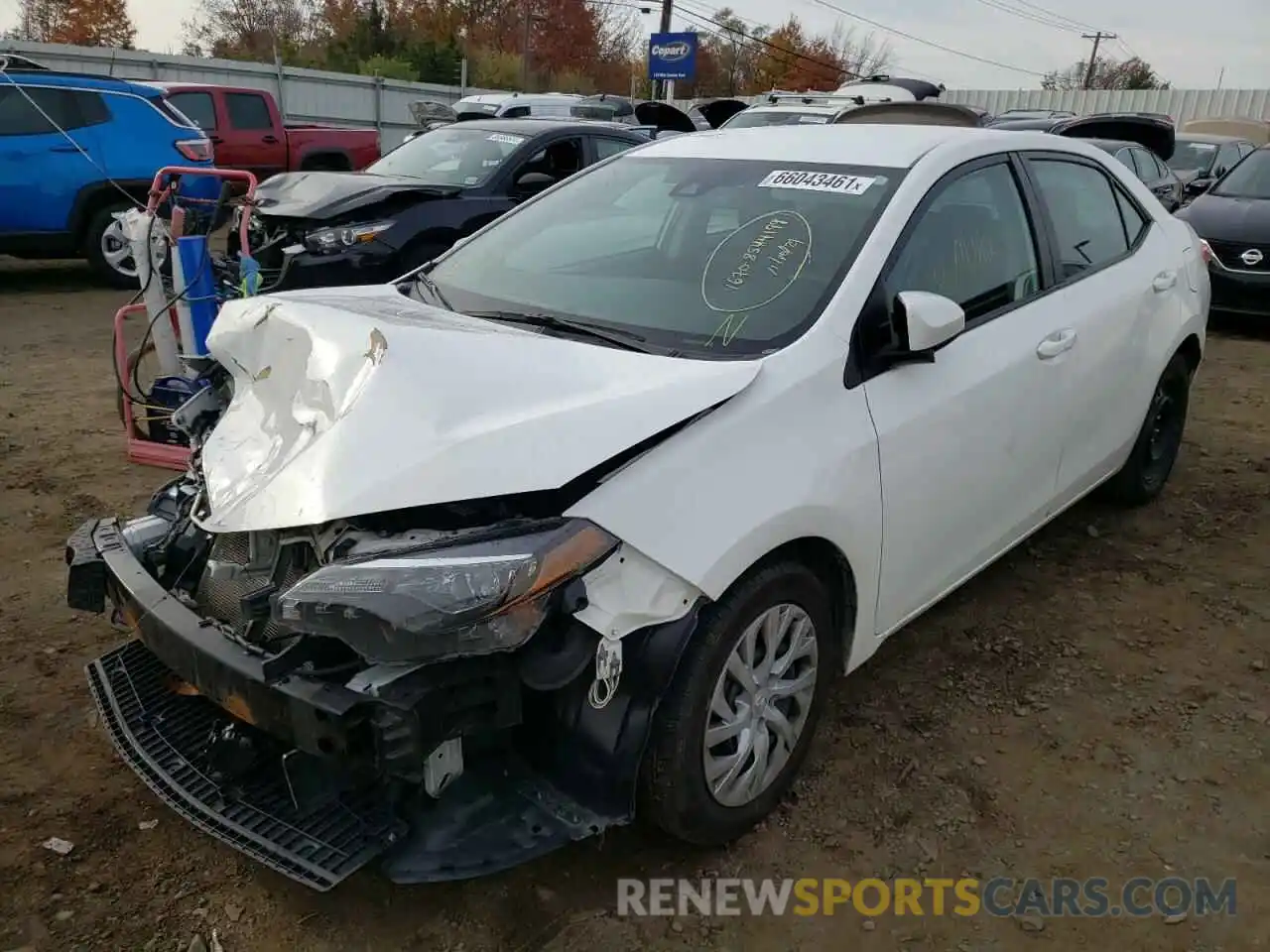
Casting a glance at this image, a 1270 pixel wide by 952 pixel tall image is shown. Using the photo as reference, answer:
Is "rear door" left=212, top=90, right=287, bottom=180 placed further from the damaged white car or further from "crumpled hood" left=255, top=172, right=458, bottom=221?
the damaged white car

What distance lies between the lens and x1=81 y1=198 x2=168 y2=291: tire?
9.57 meters

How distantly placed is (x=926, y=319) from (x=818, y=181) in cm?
73

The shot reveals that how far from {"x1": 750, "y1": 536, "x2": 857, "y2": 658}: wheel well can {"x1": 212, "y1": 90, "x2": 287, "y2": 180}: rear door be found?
528 inches

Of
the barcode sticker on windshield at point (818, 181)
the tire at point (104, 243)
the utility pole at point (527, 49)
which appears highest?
the utility pole at point (527, 49)

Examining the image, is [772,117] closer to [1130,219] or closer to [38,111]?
[38,111]

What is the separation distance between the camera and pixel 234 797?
221 cm

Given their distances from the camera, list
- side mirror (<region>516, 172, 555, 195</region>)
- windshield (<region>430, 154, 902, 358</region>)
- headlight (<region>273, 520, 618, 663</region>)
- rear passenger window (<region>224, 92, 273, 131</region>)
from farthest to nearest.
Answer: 1. rear passenger window (<region>224, 92, 273, 131</region>)
2. side mirror (<region>516, 172, 555, 195</region>)
3. windshield (<region>430, 154, 902, 358</region>)
4. headlight (<region>273, 520, 618, 663</region>)

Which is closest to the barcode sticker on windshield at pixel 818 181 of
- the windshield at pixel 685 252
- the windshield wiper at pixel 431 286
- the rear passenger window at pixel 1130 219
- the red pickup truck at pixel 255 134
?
the windshield at pixel 685 252

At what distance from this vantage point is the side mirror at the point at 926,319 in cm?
261

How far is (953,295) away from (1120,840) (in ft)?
5.25

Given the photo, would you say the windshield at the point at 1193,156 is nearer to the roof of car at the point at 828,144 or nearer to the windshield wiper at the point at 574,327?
the roof of car at the point at 828,144

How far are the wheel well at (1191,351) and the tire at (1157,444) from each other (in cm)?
3

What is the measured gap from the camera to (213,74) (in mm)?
21203

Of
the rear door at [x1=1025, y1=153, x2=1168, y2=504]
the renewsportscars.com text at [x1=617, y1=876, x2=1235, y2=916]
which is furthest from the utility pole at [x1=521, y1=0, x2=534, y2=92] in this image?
the renewsportscars.com text at [x1=617, y1=876, x2=1235, y2=916]
